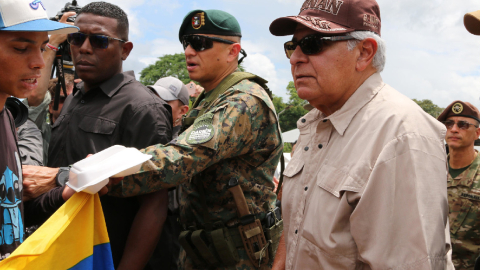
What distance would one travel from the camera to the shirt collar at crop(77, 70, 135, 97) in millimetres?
3035

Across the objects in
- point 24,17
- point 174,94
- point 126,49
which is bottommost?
point 174,94

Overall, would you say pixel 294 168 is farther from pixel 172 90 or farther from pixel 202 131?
pixel 172 90

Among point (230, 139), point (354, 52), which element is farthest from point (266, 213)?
point (354, 52)

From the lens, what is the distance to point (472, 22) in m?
2.32

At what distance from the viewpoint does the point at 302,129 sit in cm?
257

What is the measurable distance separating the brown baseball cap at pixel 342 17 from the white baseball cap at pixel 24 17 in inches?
49.2

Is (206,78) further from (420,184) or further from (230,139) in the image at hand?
(420,184)

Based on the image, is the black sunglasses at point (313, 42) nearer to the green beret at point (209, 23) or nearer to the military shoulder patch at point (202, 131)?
the military shoulder patch at point (202, 131)

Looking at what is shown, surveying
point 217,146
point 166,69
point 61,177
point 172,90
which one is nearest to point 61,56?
point 61,177

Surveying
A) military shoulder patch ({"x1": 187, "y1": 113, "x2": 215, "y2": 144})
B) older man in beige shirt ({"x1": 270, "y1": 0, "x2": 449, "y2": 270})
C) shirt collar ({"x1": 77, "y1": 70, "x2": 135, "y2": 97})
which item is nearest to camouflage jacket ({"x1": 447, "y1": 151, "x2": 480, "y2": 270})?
older man in beige shirt ({"x1": 270, "y1": 0, "x2": 449, "y2": 270})

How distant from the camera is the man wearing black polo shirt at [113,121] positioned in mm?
2822

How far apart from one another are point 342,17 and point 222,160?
4.27ft

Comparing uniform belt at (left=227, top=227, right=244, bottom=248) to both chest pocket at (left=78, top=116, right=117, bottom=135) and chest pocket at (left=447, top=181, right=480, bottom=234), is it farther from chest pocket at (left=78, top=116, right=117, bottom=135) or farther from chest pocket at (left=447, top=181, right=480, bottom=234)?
chest pocket at (left=447, top=181, right=480, bottom=234)

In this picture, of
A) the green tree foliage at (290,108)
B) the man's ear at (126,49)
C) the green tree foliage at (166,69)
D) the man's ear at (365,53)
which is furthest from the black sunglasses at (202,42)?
the green tree foliage at (290,108)
